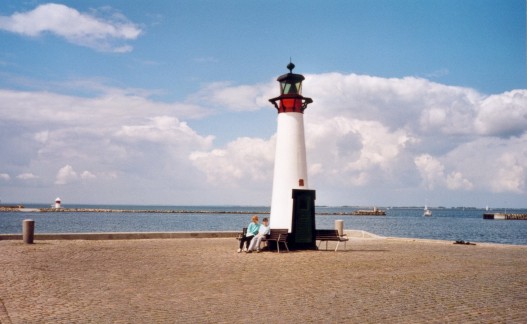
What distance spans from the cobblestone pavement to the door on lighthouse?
2311 millimetres

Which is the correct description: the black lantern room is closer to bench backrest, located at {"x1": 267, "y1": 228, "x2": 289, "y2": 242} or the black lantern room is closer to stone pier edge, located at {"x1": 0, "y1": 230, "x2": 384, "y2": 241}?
bench backrest, located at {"x1": 267, "y1": 228, "x2": 289, "y2": 242}

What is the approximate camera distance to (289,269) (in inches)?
559

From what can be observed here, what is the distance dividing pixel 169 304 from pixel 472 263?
1055cm

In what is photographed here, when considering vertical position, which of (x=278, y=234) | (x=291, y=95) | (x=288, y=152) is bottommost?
(x=278, y=234)

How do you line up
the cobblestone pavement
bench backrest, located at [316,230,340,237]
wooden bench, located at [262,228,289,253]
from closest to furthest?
the cobblestone pavement < wooden bench, located at [262,228,289,253] < bench backrest, located at [316,230,340,237]

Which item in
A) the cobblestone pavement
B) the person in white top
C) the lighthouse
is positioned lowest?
the cobblestone pavement

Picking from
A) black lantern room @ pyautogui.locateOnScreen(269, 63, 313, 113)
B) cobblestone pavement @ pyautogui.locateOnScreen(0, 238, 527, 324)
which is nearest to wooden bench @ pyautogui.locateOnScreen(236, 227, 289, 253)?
cobblestone pavement @ pyautogui.locateOnScreen(0, 238, 527, 324)

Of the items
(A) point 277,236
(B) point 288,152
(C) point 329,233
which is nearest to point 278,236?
(A) point 277,236

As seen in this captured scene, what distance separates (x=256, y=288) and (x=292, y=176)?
32.4 ft

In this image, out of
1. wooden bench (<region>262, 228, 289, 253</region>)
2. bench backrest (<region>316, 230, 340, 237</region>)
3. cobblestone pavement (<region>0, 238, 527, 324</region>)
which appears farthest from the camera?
bench backrest (<region>316, 230, 340, 237</region>)

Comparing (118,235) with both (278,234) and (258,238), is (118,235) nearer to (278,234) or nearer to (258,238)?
(258,238)

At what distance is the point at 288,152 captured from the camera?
67.5 ft

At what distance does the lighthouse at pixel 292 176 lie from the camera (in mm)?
20562

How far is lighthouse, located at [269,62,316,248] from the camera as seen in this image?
20.6 meters
